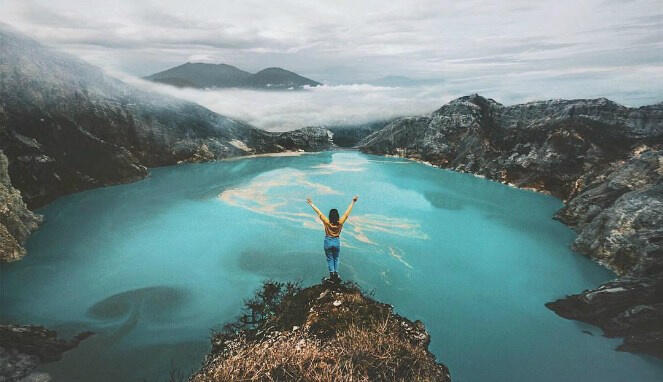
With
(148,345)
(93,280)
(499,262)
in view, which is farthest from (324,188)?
(148,345)

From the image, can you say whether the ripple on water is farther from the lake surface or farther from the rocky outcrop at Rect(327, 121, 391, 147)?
the rocky outcrop at Rect(327, 121, 391, 147)

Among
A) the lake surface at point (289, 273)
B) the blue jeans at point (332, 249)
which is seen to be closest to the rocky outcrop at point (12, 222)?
the lake surface at point (289, 273)

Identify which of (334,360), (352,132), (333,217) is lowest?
(334,360)

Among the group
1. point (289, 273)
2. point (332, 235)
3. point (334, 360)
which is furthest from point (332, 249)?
point (289, 273)

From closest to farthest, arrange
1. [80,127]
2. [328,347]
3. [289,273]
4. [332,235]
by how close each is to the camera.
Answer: [328,347] → [332,235] → [289,273] → [80,127]

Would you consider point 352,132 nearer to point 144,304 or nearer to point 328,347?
point 144,304

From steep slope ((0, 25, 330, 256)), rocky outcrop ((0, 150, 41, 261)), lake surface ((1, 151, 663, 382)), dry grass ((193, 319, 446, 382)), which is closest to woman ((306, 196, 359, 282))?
dry grass ((193, 319, 446, 382))
